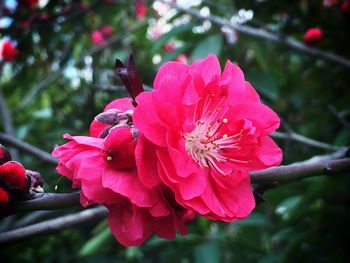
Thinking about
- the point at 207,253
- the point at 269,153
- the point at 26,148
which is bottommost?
the point at 207,253

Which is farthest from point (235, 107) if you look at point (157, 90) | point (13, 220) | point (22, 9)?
point (22, 9)

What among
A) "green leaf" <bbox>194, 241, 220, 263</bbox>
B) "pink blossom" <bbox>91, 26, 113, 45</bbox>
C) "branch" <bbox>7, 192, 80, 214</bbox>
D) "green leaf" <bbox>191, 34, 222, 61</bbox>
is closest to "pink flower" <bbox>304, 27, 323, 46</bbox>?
"green leaf" <bbox>191, 34, 222, 61</bbox>

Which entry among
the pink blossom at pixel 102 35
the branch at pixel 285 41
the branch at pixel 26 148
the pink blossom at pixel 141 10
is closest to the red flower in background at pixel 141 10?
the pink blossom at pixel 141 10

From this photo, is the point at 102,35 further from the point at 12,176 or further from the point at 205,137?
the point at 12,176

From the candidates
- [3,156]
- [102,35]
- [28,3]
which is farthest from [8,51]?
[3,156]

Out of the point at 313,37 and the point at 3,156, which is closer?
the point at 3,156

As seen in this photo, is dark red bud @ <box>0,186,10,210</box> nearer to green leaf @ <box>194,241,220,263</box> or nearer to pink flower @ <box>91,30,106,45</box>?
green leaf @ <box>194,241,220,263</box>
